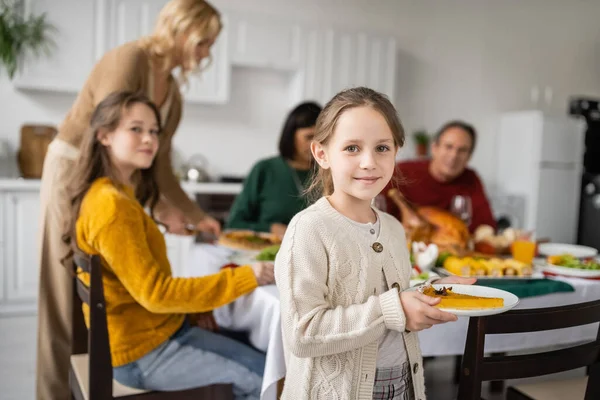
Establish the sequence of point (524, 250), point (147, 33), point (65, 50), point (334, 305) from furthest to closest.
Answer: point (147, 33) → point (65, 50) → point (524, 250) → point (334, 305)

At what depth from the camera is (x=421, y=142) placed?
17.2 feet

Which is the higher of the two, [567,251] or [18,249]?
[567,251]

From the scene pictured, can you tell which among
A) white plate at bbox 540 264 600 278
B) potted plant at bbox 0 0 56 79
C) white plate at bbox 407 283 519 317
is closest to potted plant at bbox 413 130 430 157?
potted plant at bbox 0 0 56 79

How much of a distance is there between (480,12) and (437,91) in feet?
3.03

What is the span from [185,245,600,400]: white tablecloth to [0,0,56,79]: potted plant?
9.24ft

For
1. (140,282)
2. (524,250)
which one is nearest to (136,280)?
(140,282)

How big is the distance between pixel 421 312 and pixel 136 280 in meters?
0.75

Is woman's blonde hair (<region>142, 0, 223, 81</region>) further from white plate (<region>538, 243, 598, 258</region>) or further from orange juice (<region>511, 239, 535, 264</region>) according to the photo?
white plate (<region>538, 243, 598, 258</region>)

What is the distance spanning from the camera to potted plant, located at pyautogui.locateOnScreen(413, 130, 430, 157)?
523cm

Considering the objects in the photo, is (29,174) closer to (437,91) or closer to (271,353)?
(271,353)

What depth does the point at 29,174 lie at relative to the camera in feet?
13.4

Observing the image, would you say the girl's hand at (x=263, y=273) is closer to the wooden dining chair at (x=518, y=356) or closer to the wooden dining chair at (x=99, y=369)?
the wooden dining chair at (x=99, y=369)

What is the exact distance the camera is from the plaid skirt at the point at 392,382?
1.11 meters

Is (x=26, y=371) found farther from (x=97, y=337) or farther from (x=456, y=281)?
(x=456, y=281)
